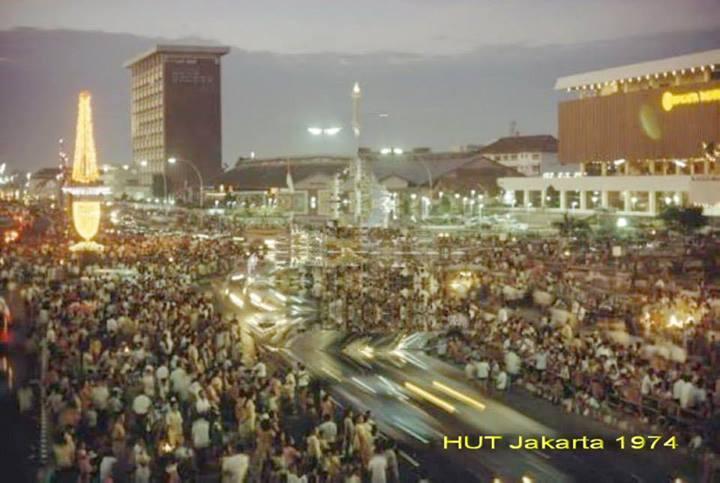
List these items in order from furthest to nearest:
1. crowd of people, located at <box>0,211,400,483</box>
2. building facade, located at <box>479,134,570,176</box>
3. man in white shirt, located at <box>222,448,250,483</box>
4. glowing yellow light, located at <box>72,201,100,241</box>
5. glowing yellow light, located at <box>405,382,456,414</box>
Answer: building facade, located at <box>479,134,570,176</box> → glowing yellow light, located at <box>72,201,100,241</box> → glowing yellow light, located at <box>405,382,456,414</box> → crowd of people, located at <box>0,211,400,483</box> → man in white shirt, located at <box>222,448,250,483</box>

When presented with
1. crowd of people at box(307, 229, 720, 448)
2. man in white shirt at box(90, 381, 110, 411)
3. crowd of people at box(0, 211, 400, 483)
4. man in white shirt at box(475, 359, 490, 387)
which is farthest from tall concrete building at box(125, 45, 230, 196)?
man in white shirt at box(90, 381, 110, 411)

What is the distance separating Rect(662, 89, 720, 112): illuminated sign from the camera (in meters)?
56.6

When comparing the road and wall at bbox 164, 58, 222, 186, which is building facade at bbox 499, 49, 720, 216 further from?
wall at bbox 164, 58, 222, 186

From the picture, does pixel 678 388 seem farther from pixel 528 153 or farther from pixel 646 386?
pixel 528 153

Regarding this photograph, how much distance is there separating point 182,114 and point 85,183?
77.7m

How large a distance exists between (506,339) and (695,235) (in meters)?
22.6

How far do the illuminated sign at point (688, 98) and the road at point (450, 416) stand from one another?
136 ft

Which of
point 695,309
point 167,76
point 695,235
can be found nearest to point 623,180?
point 695,235

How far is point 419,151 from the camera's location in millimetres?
96062

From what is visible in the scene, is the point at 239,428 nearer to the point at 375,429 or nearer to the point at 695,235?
the point at 375,429

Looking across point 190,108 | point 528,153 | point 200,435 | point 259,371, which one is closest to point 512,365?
point 259,371

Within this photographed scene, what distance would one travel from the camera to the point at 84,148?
49.2 metres

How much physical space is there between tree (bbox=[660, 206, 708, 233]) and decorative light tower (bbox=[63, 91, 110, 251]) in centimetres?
2370

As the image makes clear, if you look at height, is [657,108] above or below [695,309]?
above
